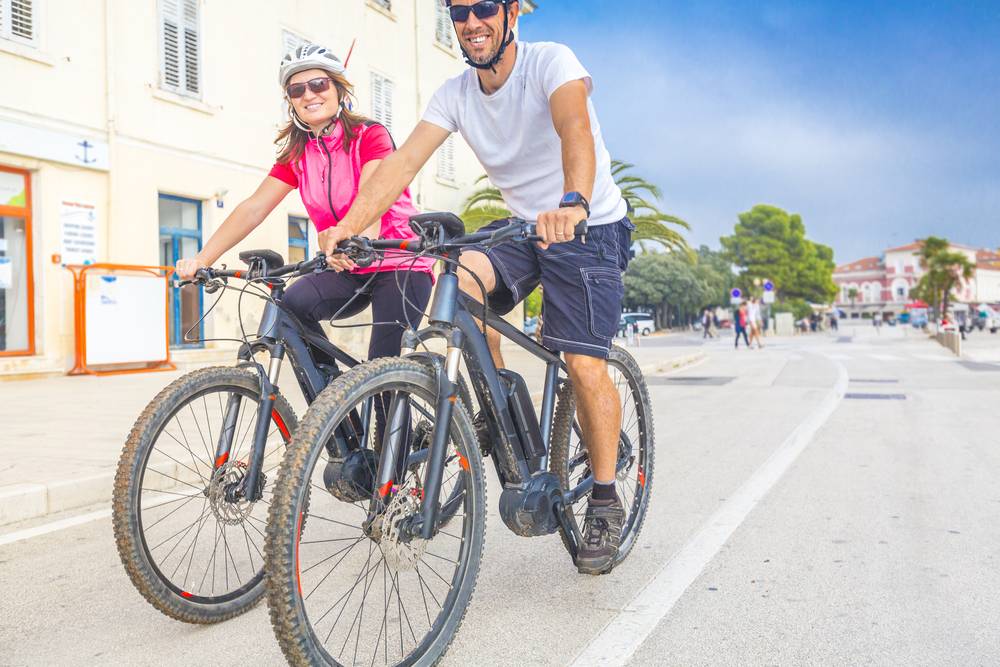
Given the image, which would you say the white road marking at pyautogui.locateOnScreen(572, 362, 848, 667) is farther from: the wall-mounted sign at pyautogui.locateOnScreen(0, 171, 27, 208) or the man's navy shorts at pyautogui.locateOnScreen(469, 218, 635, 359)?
the wall-mounted sign at pyautogui.locateOnScreen(0, 171, 27, 208)

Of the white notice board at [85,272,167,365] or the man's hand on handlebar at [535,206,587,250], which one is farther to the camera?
the white notice board at [85,272,167,365]

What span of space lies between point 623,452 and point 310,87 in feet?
6.18

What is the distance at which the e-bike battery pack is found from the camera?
295 cm

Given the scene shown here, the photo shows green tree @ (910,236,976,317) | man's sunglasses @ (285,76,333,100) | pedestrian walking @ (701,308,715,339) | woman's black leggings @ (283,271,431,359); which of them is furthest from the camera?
green tree @ (910,236,976,317)

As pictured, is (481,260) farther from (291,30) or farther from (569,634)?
(291,30)

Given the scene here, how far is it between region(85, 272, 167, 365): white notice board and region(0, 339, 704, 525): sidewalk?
3.46 feet

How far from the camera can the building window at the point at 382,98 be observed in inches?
786

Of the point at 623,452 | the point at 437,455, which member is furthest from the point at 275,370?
the point at 623,452

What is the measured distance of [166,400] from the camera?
2648 mm

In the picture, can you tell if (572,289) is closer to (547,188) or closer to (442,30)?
(547,188)

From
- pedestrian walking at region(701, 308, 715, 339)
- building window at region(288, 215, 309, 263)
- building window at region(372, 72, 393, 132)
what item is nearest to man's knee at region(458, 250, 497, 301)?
building window at region(288, 215, 309, 263)

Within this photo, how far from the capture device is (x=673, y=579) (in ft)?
10.9

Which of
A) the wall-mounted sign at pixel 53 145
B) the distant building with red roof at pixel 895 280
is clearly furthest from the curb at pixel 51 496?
the distant building with red roof at pixel 895 280

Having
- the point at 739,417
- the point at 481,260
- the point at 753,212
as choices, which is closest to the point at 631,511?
the point at 481,260
